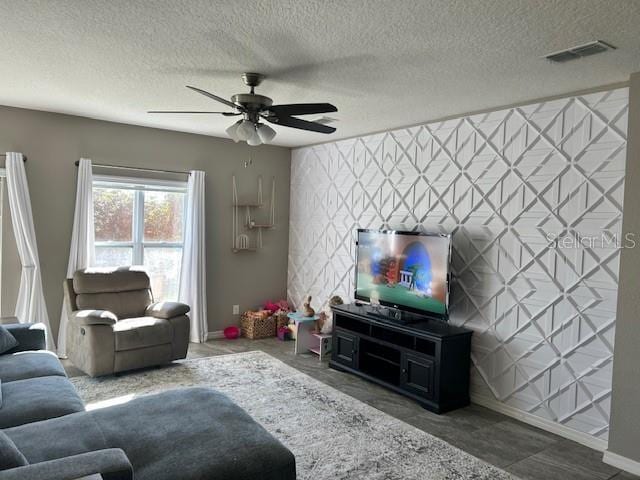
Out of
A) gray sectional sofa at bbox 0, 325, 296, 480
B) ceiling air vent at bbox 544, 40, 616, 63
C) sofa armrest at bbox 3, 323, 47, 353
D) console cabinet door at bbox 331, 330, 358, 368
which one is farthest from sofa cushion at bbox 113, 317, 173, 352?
ceiling air vent at bbox 544, 40, 616, 63

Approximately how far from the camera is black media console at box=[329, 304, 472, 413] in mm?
3799

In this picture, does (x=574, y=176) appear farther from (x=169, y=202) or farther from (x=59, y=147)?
(x=59, y=147)

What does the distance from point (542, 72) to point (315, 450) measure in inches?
110

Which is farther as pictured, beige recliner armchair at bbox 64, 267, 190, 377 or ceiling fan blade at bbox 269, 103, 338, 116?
beige recliner armchair at bbox 64, 267, 190, 377

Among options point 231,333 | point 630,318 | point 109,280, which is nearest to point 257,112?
point 109,280

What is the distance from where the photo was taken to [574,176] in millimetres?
3410

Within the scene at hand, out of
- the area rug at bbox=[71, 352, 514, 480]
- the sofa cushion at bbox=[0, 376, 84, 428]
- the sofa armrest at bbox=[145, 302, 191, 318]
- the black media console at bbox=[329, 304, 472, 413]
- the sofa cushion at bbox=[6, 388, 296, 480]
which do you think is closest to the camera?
the sofa cushion at bbox=[6, 388, 296, 480]

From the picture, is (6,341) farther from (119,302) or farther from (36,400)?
(119,302)

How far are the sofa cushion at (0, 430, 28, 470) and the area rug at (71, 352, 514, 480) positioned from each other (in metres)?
1.53

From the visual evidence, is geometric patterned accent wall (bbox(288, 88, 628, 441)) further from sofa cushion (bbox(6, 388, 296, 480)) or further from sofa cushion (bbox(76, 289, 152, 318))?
sofa cushion (bbox(76, 289, 152, 318))

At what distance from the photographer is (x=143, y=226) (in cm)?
544

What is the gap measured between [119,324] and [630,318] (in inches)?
159

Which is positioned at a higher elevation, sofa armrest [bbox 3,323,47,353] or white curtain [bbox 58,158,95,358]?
white curtain [bbox 58,158,95,358]

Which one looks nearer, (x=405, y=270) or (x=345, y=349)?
(x=405, y=270)
